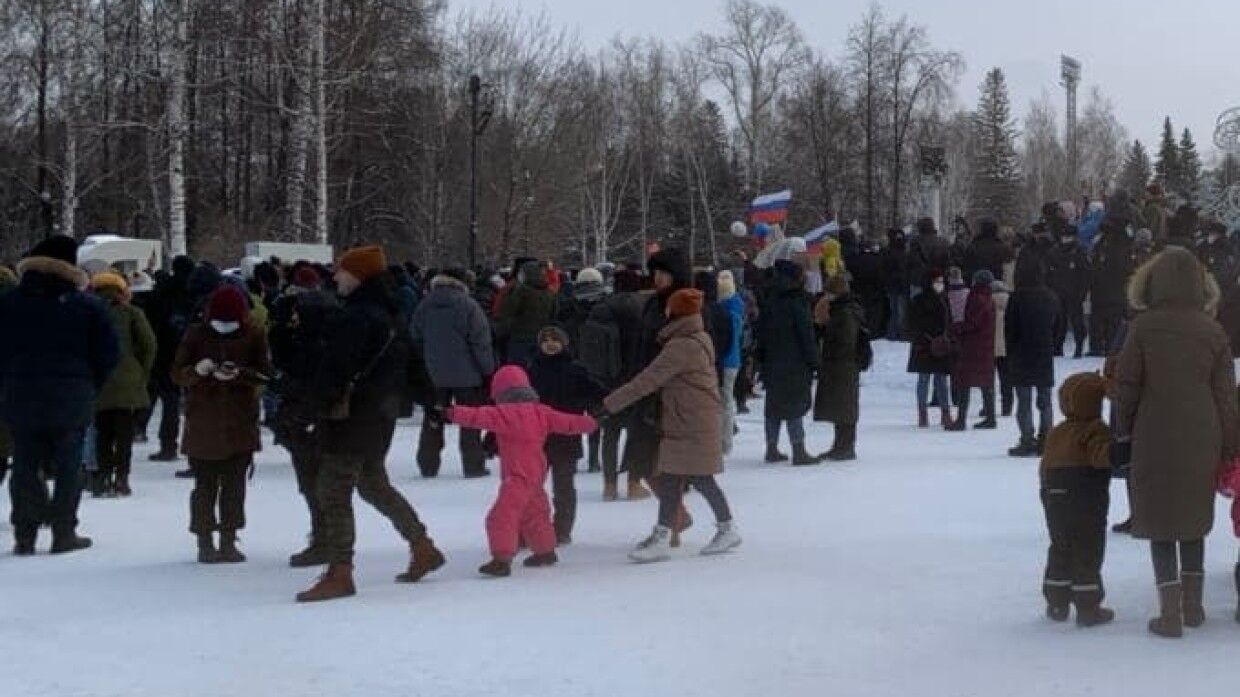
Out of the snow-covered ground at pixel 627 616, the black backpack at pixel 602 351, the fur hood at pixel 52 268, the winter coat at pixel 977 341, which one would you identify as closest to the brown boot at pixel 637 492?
the snow-covered ground at pixel 627 616

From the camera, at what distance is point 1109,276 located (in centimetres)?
2080

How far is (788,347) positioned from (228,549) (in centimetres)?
611

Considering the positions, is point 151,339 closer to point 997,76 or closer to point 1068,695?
point 1068,695

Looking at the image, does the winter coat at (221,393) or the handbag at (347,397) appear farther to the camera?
the winter coat at (221,393)

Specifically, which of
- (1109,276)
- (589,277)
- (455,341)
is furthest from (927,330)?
(455,341)

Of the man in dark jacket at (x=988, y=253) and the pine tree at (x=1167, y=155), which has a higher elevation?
the pine tree at (x=1167, y=155)

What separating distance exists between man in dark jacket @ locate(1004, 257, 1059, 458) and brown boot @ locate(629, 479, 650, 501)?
3969mm

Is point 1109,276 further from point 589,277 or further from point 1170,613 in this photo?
point 1170,613

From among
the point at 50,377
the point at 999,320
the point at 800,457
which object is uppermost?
the point at 999,320

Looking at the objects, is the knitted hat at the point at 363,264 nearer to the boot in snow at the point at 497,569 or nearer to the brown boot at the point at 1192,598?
the boot in snow at the point at 497,569

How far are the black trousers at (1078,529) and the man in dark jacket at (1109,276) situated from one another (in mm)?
14278

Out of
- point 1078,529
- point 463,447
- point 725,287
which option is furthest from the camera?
point 725,287

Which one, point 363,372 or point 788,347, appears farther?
point 788,347

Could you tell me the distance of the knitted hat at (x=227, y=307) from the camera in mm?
9336
